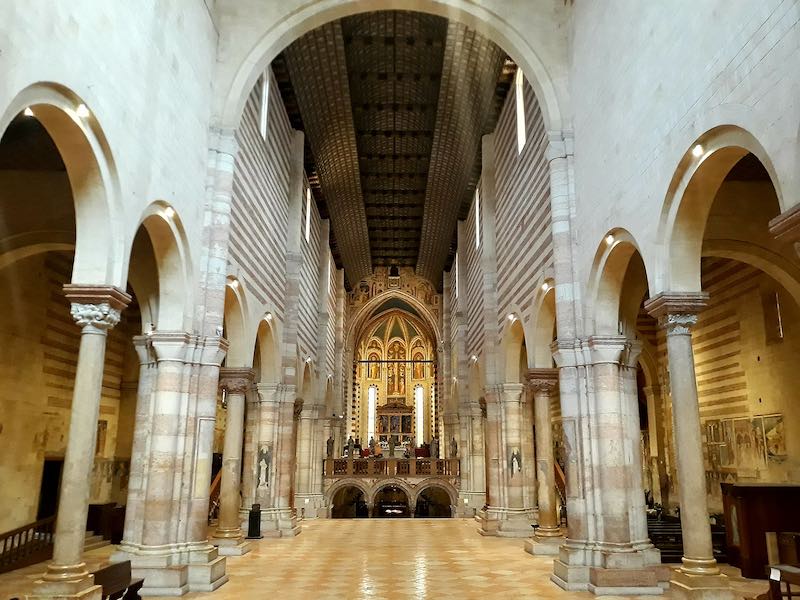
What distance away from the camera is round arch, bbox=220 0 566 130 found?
14359 mm

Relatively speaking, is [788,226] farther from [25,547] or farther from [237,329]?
[25,547]

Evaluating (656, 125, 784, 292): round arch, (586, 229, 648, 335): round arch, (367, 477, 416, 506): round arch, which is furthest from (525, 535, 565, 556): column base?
(367, 477, 416, 506): round arch

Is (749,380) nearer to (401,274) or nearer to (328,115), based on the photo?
(328,115)

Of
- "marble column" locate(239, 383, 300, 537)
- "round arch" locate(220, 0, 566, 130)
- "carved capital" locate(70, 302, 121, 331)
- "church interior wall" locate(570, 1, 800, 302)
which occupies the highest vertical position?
"round arch" locate(220, 0, 566, 130)

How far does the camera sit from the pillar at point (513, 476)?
19.5m

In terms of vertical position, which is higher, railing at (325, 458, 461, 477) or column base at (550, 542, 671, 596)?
railing at (325, 458, 461, 477)

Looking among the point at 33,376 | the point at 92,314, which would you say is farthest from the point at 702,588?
the point at 33,376

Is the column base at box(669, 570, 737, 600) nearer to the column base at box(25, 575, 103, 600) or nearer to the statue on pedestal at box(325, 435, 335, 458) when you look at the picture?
the column base at box(25, 575, 103, 600)

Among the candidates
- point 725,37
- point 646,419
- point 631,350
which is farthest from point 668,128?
point 646,419

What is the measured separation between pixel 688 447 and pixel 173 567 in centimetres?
868

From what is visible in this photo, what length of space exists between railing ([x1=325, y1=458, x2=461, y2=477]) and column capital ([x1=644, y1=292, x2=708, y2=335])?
24.3m

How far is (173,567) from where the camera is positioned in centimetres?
1130

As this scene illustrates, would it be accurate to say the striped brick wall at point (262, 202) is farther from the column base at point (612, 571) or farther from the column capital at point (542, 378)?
the column base at point (612, 571)

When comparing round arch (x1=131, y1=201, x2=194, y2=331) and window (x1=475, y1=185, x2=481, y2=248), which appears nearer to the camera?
round arch (x1=131, y1=201, x2=194, y2=331)
